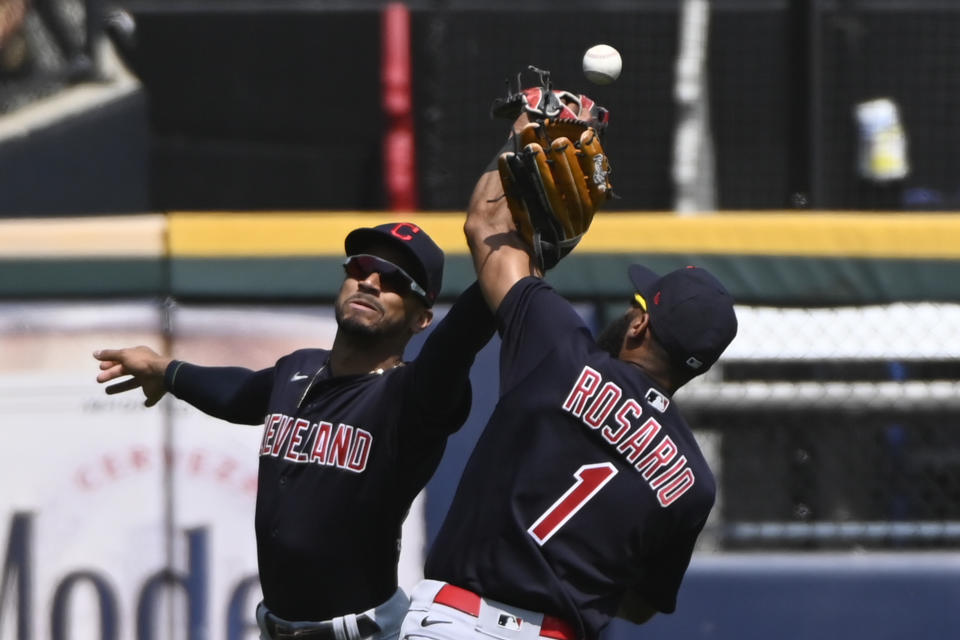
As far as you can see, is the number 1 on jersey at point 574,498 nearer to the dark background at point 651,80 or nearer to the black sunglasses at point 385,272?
the black sunglasses at point 385,272

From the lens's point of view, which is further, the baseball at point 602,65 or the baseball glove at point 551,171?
the baseball at point 602,65

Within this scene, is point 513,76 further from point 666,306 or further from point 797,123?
point 666,306

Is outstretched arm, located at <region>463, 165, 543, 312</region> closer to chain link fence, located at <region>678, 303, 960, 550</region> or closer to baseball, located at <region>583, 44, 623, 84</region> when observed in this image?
baseball, located at <region>583, 44, 623, 84</region>

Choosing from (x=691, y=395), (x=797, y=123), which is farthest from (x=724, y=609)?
(x=797, y=123)

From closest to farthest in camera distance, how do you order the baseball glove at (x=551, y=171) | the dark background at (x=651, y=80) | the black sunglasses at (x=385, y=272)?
the baseball glove at (x=551, y=171) < the black sunglasses at (x=385, y=272) < the dark background at (x=651, y=80)

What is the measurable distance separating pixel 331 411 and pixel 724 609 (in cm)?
187

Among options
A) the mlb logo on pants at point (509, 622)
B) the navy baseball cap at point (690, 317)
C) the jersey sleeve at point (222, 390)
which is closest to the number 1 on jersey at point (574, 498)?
the mlb logo on pants at point (509, 622)

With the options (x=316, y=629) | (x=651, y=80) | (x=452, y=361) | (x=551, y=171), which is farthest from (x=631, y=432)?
(x=651, y=80)

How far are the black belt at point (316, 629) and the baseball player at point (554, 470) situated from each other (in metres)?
0.46

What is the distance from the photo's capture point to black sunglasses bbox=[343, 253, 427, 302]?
11.7 feet

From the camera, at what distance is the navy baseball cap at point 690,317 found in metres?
2.99

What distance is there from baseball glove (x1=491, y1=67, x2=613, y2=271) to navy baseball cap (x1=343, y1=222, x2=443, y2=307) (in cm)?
63

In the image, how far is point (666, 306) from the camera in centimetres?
302

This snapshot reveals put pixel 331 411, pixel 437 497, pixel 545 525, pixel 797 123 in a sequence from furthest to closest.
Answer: pixel 797 123
pixel 437 497
pixel 331 411
pixel 545 525
